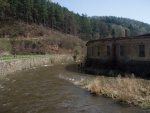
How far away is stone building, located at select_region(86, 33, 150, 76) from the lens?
2511 cm

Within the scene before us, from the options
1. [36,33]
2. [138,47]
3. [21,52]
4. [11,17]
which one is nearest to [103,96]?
[138,47]

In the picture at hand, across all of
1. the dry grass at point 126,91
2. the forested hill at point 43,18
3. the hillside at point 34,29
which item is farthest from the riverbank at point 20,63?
the forested hill at point 43,18

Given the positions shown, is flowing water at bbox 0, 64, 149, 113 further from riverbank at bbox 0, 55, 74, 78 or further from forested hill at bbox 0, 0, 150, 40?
forested hill at bbox 0, 0, 150, 40

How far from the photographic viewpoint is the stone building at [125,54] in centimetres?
2511

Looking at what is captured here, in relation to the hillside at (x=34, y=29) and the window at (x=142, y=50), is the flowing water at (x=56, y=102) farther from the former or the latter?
the hillside at (x=34, y=29)

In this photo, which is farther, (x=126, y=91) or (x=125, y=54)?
(x=125, y=54)

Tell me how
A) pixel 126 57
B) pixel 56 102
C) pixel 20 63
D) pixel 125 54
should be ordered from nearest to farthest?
pixel 56 102
pixel 126 57
pixel 125 54
pixel 20 63

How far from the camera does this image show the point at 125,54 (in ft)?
90.5

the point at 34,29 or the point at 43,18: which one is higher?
the point at 43,18

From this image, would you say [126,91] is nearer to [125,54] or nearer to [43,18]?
[125,54]

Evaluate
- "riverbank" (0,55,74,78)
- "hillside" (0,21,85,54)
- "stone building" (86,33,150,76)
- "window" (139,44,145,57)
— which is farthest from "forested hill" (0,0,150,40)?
"window" (139,44,145,57)

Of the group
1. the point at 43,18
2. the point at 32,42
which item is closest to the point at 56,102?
the point at 32,42

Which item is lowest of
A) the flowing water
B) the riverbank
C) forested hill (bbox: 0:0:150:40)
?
the flowing water

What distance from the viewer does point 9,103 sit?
15273 mm
